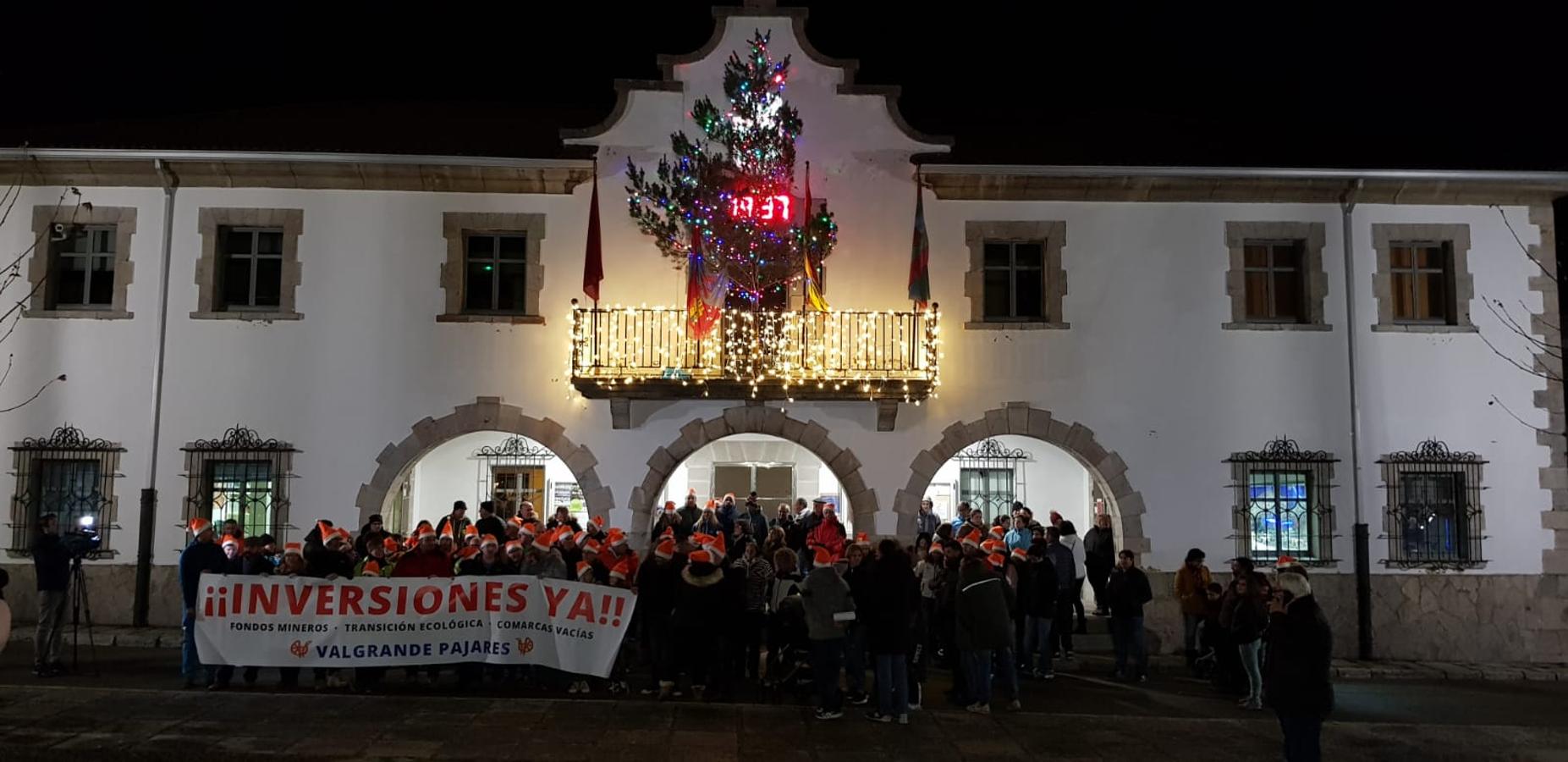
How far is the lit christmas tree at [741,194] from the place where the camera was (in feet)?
51.3

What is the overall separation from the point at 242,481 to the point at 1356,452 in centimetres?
1563

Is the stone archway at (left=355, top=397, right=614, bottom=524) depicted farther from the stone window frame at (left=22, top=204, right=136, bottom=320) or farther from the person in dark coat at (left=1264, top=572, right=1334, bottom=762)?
the person in dark coat at (left=1264, top=572, right=1334, bottom=762)

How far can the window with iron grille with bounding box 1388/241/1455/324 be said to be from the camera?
16422 millimetres

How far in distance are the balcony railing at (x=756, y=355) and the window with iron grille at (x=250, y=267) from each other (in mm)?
4545

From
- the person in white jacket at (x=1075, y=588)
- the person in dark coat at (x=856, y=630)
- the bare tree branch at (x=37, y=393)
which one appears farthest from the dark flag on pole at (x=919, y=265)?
the bare tree branch at (x=37, y=393)

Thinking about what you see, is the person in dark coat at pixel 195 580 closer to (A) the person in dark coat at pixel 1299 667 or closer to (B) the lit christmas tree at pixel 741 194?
(B) the lit christmas tree at pixel 741 194

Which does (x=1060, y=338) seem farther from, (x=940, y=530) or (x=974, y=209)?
(x=940, y=530)

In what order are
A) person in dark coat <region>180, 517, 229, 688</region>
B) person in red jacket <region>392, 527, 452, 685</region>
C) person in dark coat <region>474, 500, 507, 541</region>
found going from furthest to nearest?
person in dark coat <region>474, 500, 507, 541</region> < person in red jacket <region>392, 527, 452, 685</region> < person in dark coat <region>180, 517, 229, 688</region>

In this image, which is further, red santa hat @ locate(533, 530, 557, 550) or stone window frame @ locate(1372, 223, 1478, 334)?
stone window frame @ locate(1372, 223, 1478, 334)

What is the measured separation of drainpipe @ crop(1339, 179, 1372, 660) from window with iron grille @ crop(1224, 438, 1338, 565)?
0.32 m

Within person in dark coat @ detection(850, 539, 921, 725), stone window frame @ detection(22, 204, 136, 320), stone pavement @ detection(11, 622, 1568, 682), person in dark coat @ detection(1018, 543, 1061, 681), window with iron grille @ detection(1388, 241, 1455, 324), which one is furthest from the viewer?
window with iron grille @ detection(1388, 241, 1455, 324)

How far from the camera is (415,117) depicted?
18547 mm

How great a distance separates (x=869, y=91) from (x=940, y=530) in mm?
6539

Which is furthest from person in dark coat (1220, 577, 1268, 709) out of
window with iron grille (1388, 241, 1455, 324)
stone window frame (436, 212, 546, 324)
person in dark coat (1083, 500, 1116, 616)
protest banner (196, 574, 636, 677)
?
stone window frame (436, 212, 546, 324)
